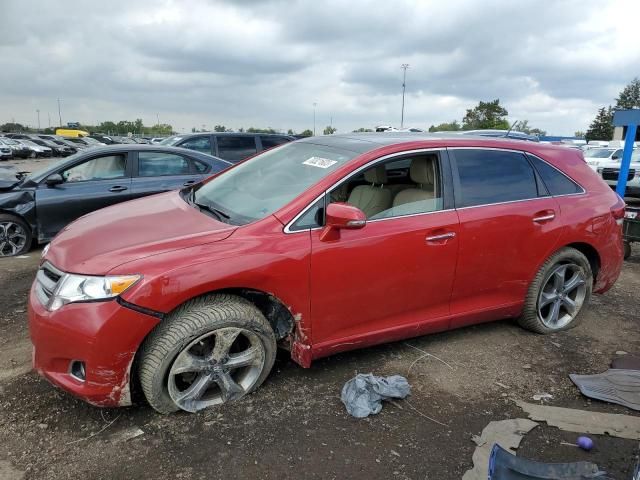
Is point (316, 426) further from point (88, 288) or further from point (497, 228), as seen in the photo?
point (497, 228)

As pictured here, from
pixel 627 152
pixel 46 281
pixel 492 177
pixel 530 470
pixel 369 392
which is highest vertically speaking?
pixel 627 152

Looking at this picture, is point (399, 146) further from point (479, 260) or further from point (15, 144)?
point (15, 144)

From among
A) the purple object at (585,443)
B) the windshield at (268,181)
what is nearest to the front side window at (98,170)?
the windshield at (268,181)

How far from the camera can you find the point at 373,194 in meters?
3.52

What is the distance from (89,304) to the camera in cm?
248

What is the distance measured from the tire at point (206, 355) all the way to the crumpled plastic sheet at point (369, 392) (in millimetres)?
530

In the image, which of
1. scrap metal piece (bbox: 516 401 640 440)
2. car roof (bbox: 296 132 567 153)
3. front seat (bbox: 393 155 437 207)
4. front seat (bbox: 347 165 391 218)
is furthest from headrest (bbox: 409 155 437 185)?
scrap metal piece (bbox: 516 401 640 440)

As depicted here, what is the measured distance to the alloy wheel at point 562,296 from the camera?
4.02m

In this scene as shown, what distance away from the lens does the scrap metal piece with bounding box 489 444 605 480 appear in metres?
2.10

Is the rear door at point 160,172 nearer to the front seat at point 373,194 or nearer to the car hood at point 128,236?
the car hood at point 128,236

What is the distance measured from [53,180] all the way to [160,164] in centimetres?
133

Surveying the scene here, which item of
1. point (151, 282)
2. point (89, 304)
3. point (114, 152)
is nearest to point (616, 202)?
point (151, 282)

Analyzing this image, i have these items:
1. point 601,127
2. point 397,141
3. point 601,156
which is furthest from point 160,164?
point 601,127

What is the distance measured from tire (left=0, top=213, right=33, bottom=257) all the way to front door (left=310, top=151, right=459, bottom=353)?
4.82m
